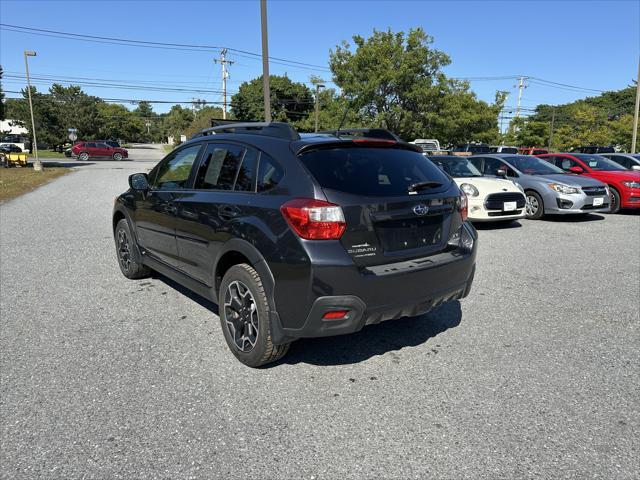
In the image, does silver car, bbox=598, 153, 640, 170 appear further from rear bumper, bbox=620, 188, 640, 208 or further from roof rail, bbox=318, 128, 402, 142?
roof rail, bbox=318, 128, 402, 142

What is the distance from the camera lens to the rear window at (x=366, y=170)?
301 cm

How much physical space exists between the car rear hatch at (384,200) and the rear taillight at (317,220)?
5 cm

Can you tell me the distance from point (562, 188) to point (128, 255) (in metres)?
9.12

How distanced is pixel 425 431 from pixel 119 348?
2440 millimetres

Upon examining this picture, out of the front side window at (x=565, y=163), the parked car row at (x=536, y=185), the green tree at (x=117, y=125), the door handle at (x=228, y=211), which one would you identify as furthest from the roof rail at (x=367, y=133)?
the green tree at (x=117, y=125)

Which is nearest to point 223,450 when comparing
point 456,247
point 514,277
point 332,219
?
point 332,219

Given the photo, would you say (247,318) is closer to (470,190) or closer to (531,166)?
(470,190)

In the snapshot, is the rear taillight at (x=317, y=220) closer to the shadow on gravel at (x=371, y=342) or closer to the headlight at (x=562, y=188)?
the shadow on gravel at (x=371, y=342)

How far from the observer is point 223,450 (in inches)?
95.3

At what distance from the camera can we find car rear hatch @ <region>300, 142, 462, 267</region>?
115 inches

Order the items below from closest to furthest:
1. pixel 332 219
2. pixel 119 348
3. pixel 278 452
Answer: pixel 278 452 → pixel 332 219 → pixel 119 348

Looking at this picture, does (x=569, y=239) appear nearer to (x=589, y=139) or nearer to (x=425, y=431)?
(x=425, y=431)

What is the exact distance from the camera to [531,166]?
37.1 feet

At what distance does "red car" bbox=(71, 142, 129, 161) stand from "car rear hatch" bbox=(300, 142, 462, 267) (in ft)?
155
